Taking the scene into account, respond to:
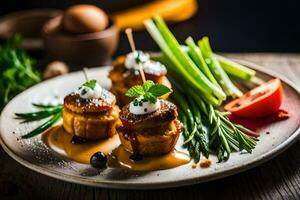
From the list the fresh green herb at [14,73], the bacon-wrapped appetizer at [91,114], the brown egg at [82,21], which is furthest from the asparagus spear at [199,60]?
the fresh green herb at [14,73]

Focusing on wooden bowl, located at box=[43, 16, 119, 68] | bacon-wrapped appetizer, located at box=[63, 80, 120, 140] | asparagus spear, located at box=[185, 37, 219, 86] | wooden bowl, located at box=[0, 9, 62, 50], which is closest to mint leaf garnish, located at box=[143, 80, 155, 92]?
bacon-wrapped appetizer, located at box=[63, 80, 120, 140]

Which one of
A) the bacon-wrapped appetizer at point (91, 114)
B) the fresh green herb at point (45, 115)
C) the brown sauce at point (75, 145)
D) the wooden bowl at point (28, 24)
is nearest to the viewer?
the brown sauce at point (75, 145)

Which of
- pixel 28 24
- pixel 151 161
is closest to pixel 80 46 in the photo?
pixel 28 24

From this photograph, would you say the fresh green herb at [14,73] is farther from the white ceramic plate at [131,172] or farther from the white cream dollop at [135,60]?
the white cream dollop at [135,60]

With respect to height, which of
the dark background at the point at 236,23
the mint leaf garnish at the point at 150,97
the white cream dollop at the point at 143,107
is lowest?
the dark background at the point at 236,23

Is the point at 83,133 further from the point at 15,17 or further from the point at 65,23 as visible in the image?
the point at 15,17

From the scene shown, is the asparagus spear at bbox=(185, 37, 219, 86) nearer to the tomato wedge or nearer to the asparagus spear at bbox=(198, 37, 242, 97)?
the asparagus spear at bbox=(198, 37, 242, 97)

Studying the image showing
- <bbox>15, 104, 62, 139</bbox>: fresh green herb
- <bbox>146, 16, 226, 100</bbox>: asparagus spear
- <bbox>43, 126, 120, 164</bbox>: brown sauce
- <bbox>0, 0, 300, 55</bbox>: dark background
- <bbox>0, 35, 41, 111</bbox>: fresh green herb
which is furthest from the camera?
<bbox>0, 0, 300, 55</bbox>: dark background

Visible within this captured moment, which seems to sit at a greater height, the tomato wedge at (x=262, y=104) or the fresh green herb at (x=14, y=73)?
the tomato wedge at (x=262, y=104)
